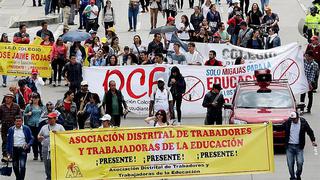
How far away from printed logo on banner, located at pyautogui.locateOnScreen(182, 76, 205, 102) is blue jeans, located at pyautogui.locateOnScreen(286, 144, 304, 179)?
8125mm

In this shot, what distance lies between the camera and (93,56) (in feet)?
120

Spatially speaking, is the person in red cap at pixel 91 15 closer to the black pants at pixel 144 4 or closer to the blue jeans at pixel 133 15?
the blue jeans at pixel 133 15

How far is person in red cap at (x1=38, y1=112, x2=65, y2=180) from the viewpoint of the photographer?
25281mm

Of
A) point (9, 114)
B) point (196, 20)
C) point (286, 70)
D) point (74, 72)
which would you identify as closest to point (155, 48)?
point (74, 72)

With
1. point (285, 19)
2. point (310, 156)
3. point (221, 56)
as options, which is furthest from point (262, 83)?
point (285, 19)

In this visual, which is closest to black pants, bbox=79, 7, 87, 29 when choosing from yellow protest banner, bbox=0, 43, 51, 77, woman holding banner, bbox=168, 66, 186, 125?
yellow protest banner, bbox=0, 43, 51, 77

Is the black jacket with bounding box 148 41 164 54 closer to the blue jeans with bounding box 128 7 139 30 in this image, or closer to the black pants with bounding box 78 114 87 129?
the black pants with bounding box 78 114 87 129

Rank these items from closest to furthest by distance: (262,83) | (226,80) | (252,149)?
(252,149)
(262,83)
(226,80)

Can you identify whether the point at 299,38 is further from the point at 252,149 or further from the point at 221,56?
the point at 252,149

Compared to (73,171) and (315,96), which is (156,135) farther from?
(315,96)

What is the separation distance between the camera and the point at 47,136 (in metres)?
25.5

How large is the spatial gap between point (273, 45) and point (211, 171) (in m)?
14.1

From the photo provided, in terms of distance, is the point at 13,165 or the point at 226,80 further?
the point at 226,80

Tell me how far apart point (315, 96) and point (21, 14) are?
16966mm
